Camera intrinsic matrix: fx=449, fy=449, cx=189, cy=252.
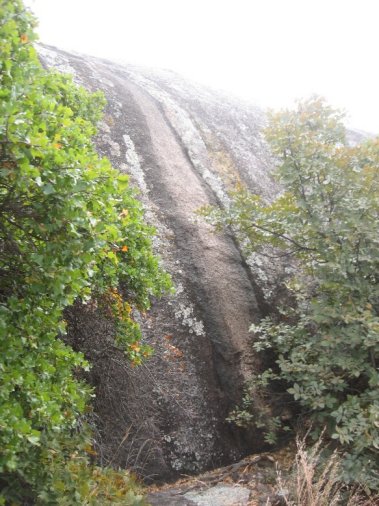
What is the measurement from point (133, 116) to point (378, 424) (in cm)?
833

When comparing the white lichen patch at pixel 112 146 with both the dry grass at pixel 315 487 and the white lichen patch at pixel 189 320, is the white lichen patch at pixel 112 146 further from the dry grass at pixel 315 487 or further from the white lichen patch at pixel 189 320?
the dry grass at pixel 315 487

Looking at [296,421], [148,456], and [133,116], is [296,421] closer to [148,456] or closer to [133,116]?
[148,456]

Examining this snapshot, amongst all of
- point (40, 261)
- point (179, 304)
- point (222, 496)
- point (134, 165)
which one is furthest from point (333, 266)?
point (134, 165)

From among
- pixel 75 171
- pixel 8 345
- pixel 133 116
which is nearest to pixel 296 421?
pixel 8 345

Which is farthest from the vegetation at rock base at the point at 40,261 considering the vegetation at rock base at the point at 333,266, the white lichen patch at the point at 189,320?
the white lichen patch at the point at 189,320

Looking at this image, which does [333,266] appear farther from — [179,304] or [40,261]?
[40,261]

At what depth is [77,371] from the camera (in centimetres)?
509

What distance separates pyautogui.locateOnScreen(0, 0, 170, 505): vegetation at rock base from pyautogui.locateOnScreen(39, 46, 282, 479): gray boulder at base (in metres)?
1.49

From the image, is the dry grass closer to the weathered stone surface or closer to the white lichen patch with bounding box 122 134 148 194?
the weathered stone surface

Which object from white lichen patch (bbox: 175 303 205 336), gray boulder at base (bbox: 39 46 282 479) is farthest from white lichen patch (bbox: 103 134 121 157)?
white lichen patch (bbox: 175 303 205 336)

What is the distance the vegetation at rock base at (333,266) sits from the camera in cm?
514

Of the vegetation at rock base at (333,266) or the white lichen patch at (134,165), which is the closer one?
the vegetation at rock base at (333,266)

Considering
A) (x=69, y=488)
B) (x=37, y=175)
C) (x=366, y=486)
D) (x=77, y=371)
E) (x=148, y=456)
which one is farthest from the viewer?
(x=148, y=456)

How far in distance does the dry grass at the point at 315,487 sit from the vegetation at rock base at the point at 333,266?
0.77 ft
